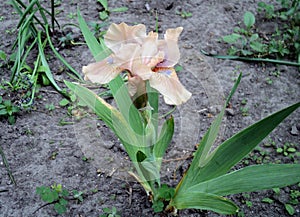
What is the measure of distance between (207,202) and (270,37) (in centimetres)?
136

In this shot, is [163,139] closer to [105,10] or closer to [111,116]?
[111,116]

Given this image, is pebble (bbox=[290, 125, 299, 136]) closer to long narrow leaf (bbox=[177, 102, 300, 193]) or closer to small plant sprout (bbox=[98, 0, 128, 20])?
long narrow leaf (bbox=[177, 102, 300, 193])

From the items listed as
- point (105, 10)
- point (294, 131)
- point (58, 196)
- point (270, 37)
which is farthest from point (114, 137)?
point (270, 37)

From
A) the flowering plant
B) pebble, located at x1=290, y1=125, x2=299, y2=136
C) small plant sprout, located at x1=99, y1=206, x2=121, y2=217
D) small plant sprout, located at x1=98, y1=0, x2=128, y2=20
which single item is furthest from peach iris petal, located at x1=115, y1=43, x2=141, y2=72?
small plant sprout, located at x1=98, y1=0, x2=128, y2=20

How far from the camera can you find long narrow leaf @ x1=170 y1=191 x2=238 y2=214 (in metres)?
1.06

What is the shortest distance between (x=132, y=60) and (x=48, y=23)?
1.32 m

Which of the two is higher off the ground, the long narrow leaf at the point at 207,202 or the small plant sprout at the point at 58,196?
the long narrow leaf at the point at 207,202

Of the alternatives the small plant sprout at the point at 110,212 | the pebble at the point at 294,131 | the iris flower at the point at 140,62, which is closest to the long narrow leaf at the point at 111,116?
the iris flower at the point at 140,62

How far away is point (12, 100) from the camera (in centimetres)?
179

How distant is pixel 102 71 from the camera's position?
3.39ft

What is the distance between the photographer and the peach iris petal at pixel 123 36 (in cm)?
103

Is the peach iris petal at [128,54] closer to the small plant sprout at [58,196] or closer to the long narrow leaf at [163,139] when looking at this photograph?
the long narrow leaf at [163,139]

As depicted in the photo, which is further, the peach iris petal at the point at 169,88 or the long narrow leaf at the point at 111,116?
the long narrow leaf at the point at 111,116

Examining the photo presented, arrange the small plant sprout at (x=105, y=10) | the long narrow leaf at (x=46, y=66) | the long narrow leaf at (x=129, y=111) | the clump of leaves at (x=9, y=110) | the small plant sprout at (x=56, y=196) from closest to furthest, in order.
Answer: the long narrow leaf at (x=129, y=111) → the small plant sprout at (x=56, y=196) → the clump of leaves at (x=9, y=110) → the long narrow leaf at (x=46, y=66) → the small plant sprout at (x=105, y=10)
